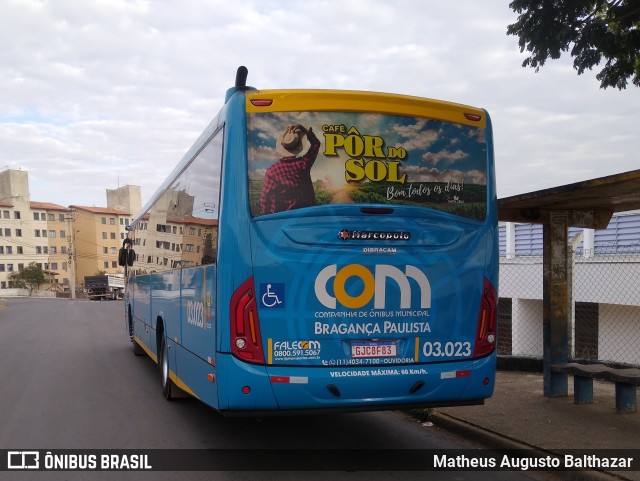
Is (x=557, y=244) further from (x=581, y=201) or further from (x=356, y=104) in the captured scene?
(x=356, y=104)

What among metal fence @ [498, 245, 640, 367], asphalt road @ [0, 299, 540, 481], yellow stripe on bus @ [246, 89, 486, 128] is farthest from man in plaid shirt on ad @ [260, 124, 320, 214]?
metal fence @ [498, 245, 640, 367]

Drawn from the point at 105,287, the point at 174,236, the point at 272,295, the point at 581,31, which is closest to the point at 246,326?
the point at 272,295

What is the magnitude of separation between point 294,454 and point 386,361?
154cm

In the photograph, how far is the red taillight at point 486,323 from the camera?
18.8 feet

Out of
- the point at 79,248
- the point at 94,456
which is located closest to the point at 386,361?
the point at 94,456

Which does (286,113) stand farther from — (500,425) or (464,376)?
(500,425)

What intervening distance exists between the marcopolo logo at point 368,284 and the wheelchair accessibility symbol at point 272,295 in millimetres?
321

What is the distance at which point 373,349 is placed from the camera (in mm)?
5309

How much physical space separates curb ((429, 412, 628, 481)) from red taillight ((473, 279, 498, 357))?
3.25ft

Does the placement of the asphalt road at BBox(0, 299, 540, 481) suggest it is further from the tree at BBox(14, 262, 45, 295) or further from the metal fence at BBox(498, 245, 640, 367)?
the tree at BBox(14, 262, 45, 295)

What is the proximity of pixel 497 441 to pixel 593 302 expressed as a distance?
1114cm

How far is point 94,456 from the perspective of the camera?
594 cm

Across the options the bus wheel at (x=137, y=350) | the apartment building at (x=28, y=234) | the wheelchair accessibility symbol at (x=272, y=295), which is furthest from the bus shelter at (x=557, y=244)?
the apartment building at (x=28, y=234)

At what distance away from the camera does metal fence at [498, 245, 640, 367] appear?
15.5 metres
